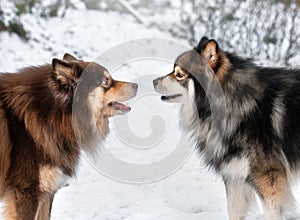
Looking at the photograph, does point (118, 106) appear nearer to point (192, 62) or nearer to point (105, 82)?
point (105, 82)

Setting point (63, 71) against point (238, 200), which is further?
point (238, 200)

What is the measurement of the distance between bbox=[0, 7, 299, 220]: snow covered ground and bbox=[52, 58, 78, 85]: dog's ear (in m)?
1.40

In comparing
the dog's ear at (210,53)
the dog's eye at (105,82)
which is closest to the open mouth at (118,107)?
the dog's eye at (105,82)

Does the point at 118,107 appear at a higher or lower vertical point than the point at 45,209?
higher

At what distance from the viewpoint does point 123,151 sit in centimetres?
736

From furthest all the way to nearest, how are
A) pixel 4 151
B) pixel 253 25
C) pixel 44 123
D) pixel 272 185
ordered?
1. pixel 253 25
2. pixel 272 185
3. pixel 44 123
4. pixel 4 151

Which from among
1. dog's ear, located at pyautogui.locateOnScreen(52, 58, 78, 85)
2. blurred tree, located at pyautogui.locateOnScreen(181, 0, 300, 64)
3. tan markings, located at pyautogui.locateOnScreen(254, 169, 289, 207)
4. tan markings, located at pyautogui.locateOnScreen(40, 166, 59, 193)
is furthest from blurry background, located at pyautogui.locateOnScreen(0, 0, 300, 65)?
tan markings, located at pyautogui.locateOnScreen(40, 166, 59, 193)

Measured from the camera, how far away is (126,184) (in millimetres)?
6422

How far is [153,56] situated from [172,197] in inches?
183

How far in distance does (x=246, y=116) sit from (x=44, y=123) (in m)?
1.82

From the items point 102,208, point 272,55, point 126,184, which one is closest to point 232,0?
point 272,55

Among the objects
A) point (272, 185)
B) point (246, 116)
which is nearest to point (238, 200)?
point (272, 185)

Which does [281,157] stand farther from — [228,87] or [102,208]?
[102,208]

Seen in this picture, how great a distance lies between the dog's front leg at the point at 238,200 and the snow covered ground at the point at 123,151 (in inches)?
13.6
